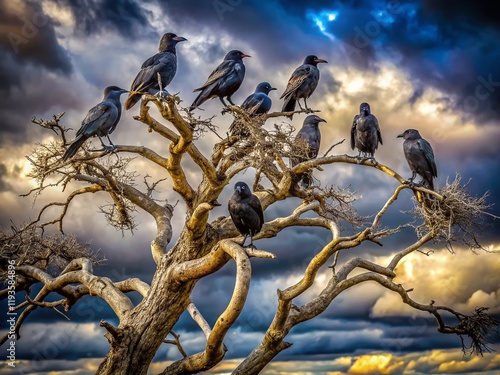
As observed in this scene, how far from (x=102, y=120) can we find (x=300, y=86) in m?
3.41

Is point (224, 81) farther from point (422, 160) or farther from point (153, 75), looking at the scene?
point (422, 160)

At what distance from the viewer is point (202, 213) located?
809 cm

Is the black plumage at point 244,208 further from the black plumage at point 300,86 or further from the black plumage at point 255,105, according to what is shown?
the black plumage at point 300,86

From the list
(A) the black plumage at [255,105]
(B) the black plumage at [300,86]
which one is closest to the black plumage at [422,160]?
(B) the black plumage at [300,86]

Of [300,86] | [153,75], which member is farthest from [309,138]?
[153,75]

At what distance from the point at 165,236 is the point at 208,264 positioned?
2338 mm

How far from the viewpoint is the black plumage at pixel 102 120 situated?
8086mm

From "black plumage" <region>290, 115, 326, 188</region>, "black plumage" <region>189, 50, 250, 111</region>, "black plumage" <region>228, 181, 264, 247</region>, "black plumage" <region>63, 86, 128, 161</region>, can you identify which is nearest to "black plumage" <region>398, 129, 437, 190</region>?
"black plumage" <region>290, 115, 326, 188</region>

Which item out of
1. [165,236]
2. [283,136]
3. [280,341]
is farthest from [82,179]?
[280,341]

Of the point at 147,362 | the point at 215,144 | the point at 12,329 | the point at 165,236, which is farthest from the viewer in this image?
the point at 12,329

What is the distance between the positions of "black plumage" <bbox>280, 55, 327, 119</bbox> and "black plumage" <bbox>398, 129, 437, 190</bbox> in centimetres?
190

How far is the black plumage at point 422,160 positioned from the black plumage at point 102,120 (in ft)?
15.1

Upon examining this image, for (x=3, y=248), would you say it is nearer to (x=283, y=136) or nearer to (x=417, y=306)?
(x=283, y=136)

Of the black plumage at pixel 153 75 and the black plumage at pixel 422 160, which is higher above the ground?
the black plumage at pixel 153 75
